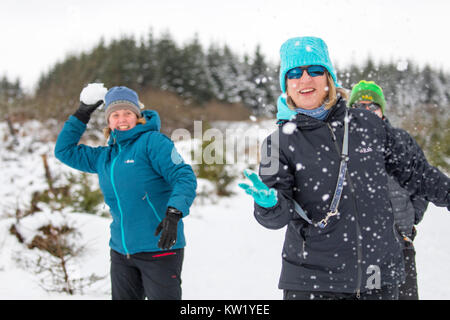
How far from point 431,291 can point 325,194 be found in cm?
361

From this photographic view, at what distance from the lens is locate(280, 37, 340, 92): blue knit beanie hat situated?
5.54ft

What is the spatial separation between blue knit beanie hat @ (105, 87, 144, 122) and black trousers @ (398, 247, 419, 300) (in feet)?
7.38

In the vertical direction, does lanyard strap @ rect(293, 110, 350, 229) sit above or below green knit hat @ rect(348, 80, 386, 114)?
below

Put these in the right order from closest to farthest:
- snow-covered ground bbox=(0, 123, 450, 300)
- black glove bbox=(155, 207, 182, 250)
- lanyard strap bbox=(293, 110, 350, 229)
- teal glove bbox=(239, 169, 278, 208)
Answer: teal glove bbox=(239, 169, 278, 208) → lanyard strap bbox=(293, 110, 350, 229) → black glove bbox=(155, 207, 182, 250) → snow-covered ground bbox=(0, 123, 450, 300)

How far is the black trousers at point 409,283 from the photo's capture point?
2420 millimetres

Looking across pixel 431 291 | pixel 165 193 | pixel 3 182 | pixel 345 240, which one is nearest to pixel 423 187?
pixel 345 240

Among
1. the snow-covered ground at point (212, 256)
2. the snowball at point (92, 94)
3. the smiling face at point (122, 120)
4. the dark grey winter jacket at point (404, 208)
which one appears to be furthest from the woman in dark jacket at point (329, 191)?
the snow-covered ground at point (212, 256)

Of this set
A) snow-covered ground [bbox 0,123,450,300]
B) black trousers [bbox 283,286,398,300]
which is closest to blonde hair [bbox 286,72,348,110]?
black trousers [bbox 283,286,398,300]

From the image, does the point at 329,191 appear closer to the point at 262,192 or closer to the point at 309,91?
the point at 262,192

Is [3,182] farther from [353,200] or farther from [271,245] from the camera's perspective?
[353,200]

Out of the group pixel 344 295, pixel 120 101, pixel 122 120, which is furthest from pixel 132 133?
pixel 344 295

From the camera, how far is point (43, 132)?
36.6ft

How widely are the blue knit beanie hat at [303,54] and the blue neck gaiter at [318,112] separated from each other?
0.60 feet

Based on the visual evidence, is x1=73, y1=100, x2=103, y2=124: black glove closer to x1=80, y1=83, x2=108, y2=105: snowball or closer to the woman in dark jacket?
x1=80, y1=83, x2=108, y2=105: snowball
